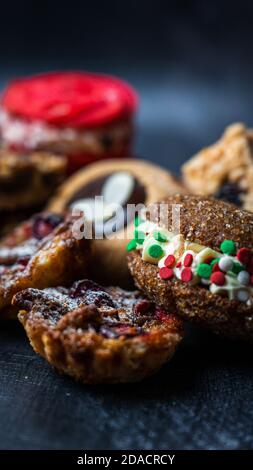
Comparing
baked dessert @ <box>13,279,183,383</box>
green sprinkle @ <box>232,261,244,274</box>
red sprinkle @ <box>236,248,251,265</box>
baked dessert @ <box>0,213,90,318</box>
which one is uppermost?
red sprinkle @ <box>236,248,251,265</box>

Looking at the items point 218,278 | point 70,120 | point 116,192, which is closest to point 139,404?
point 218,278

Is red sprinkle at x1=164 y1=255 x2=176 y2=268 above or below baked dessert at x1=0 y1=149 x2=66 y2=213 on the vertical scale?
below

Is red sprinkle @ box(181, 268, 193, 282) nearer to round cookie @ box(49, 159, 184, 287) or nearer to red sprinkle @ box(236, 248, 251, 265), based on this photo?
red sprinkle @ box(236, 248, 251, 265)

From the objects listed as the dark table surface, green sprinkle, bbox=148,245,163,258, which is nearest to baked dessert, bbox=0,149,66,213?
the dark table surface

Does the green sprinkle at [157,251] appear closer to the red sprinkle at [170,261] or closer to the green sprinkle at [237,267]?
the red sprinkle at [170,261]

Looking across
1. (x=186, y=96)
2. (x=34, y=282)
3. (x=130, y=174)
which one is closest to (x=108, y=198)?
(x=130, y=174)

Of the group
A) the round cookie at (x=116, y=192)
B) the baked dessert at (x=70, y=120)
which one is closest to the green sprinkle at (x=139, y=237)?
the round cookie at (x=116, y=192)

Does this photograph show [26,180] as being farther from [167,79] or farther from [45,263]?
[167,79]
